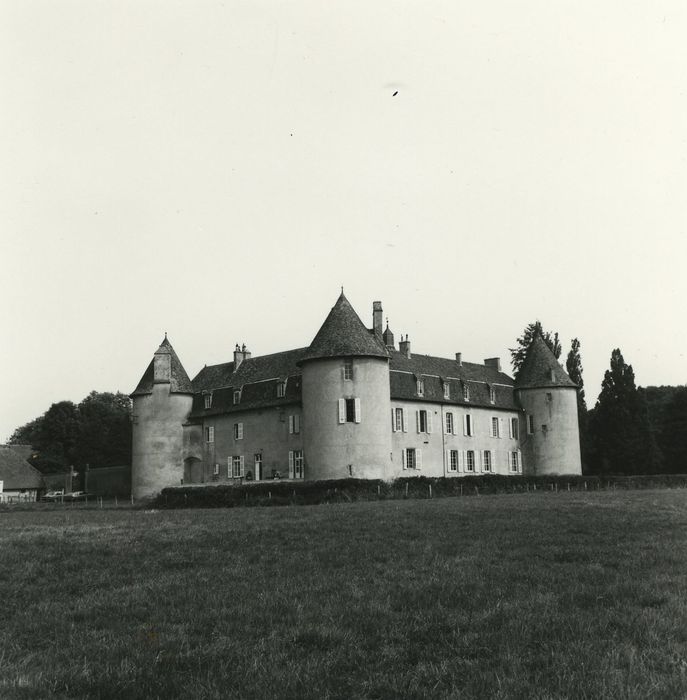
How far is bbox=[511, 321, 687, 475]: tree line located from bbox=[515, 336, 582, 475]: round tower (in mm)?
2013

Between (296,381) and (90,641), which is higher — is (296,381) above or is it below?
above

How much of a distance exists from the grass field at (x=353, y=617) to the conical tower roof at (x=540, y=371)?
42605mm

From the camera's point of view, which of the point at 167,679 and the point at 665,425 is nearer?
the point at 167,679

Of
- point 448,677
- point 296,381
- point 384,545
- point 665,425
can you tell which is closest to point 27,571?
point 384,545

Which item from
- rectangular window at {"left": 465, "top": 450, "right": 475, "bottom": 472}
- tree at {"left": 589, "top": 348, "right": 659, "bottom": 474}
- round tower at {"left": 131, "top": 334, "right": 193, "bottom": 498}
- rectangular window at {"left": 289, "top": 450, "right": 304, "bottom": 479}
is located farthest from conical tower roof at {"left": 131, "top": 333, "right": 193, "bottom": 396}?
tree at {"left": 589, "top": 348, "right": 659, "bottom": 474}

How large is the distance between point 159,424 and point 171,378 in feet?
10.3

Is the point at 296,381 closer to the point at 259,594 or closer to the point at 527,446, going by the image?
the point at 527,446

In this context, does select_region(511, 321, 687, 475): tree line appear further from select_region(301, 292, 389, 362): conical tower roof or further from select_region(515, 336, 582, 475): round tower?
select_region(301, 292, 389, 362): conical tower roof

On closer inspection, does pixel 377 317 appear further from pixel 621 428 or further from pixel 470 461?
pixel 621 428

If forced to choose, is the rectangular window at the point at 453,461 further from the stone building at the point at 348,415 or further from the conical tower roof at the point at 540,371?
the conical tower roof at the point at 540,371

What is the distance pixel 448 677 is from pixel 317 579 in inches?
167

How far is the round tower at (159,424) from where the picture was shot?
52.0m

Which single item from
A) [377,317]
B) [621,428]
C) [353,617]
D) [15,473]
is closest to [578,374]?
[621,428]

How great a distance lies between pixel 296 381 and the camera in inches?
1941
